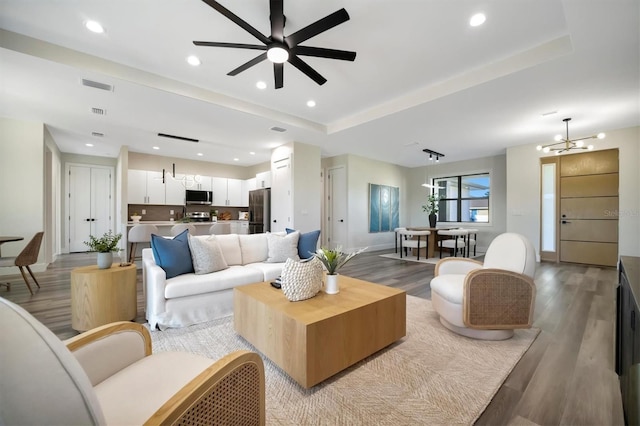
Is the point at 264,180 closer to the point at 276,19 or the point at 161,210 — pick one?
the point at 161,210

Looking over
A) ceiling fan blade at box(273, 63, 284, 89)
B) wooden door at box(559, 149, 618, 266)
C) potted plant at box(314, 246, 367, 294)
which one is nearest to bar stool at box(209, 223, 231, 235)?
ceiling fan blade at box(273, 63, 284, 89)

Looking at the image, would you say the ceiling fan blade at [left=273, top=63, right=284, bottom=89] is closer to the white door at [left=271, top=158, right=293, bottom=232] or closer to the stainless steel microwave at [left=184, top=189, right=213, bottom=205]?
the white door at [left=271, top=158, right=293, bottom=232]

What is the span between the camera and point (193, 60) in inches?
125

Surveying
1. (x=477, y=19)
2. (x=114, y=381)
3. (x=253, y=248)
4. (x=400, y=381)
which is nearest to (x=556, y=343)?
(x=400, y=381)

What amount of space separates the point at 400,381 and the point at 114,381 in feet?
5.16

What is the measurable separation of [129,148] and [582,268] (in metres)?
10.6

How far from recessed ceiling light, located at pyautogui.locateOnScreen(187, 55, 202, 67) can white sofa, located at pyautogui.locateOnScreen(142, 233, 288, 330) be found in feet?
7.16

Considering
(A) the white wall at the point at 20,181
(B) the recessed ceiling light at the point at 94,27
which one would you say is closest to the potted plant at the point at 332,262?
(B) the recessed ceiling light at the point at 94,27

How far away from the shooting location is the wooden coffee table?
1.63m

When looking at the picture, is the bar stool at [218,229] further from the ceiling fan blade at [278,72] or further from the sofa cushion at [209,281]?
the ceiling fan blade at [278,72]

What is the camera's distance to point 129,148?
6.76 meters

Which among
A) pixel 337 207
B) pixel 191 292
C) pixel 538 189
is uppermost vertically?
pixel 538 189

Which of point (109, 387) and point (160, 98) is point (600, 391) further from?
point (160, 98)

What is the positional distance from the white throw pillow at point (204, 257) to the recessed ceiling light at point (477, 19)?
3.50 metres
